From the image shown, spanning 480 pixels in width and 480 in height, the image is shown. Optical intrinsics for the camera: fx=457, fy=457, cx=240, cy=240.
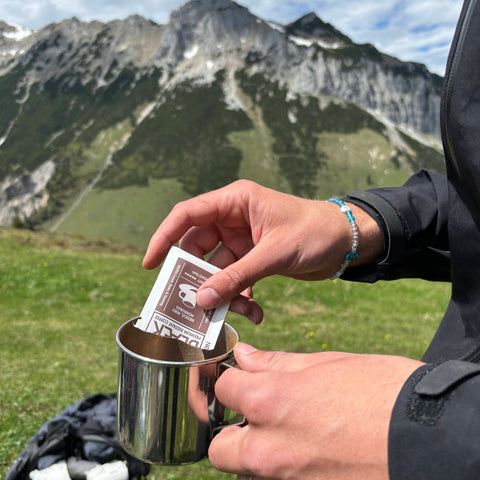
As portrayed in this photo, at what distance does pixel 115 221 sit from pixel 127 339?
4786 inches

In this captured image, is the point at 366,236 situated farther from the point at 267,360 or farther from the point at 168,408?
the point at 168,408

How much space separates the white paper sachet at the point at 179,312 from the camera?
1.71 meters

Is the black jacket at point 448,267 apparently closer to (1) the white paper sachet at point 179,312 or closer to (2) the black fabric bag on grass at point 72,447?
(1) the white paper sachet at point 179,312

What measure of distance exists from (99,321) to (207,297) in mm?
6440

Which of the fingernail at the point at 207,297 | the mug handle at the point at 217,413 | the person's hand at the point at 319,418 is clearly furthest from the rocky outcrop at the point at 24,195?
the person's hand at the point at 319,418

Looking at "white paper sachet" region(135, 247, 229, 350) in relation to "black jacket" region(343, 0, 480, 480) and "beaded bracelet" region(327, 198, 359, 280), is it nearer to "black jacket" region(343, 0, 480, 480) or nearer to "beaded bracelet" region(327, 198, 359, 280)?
"beaded bracelet" region(327, 198, 359, 280)

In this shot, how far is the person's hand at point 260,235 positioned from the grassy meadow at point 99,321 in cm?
271

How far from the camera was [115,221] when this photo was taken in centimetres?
11888

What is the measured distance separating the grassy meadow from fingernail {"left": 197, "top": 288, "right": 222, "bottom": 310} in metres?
2.88

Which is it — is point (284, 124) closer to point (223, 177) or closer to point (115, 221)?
point (223, 177)

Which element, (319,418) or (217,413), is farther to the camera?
(217,413)

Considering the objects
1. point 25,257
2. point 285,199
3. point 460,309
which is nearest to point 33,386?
point 285,199

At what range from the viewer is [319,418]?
3.34ft

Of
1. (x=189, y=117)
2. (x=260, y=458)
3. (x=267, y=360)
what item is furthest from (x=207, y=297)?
(x=189, y=117)
